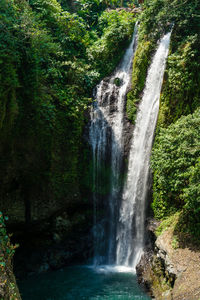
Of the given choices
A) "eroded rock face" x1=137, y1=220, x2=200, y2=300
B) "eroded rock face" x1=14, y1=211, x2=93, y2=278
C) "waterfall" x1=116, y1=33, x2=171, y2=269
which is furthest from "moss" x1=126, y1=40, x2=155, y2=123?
"eroded rock face" x1=137, y1=220, x2=200, y2=300

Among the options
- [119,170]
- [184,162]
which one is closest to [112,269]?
[119,170]

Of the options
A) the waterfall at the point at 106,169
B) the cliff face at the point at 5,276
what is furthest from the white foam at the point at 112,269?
the cliff face at the point at 5,276

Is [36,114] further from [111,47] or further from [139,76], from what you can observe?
[111,47]

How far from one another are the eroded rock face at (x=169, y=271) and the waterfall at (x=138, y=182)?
1199 mm

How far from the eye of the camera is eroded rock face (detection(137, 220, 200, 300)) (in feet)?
23.2

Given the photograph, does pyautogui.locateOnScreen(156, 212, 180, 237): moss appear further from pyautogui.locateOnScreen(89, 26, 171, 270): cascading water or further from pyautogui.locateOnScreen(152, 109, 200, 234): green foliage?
pyautogui.locateOnScreen(89, 26, 171, 270): cascading water

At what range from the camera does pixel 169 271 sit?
25.8 ft

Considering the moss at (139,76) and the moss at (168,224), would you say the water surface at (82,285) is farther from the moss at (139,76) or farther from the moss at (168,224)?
the moss at (139,76)

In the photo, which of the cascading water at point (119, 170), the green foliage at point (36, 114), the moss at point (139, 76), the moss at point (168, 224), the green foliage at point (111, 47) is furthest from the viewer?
the green foliage at point (111, 47)

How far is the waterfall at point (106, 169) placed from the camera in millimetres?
Result: 11906

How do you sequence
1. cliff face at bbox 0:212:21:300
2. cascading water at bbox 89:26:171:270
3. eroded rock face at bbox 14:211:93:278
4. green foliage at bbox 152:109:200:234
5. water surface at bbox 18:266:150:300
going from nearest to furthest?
cliff face at bbox 0:212:21:300 < green foliage at bbox 152:109:200:234 < water surface at bbox 18:266:150:300 < cascading water at bbox 89:26:171:270 < eroded rock face at bbox 14:211:93:278

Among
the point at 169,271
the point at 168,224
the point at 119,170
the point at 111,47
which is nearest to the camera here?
the point at 169,271

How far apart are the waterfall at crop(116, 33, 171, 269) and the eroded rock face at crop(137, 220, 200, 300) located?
1.20 meters

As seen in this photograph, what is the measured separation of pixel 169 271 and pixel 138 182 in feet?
13.3
